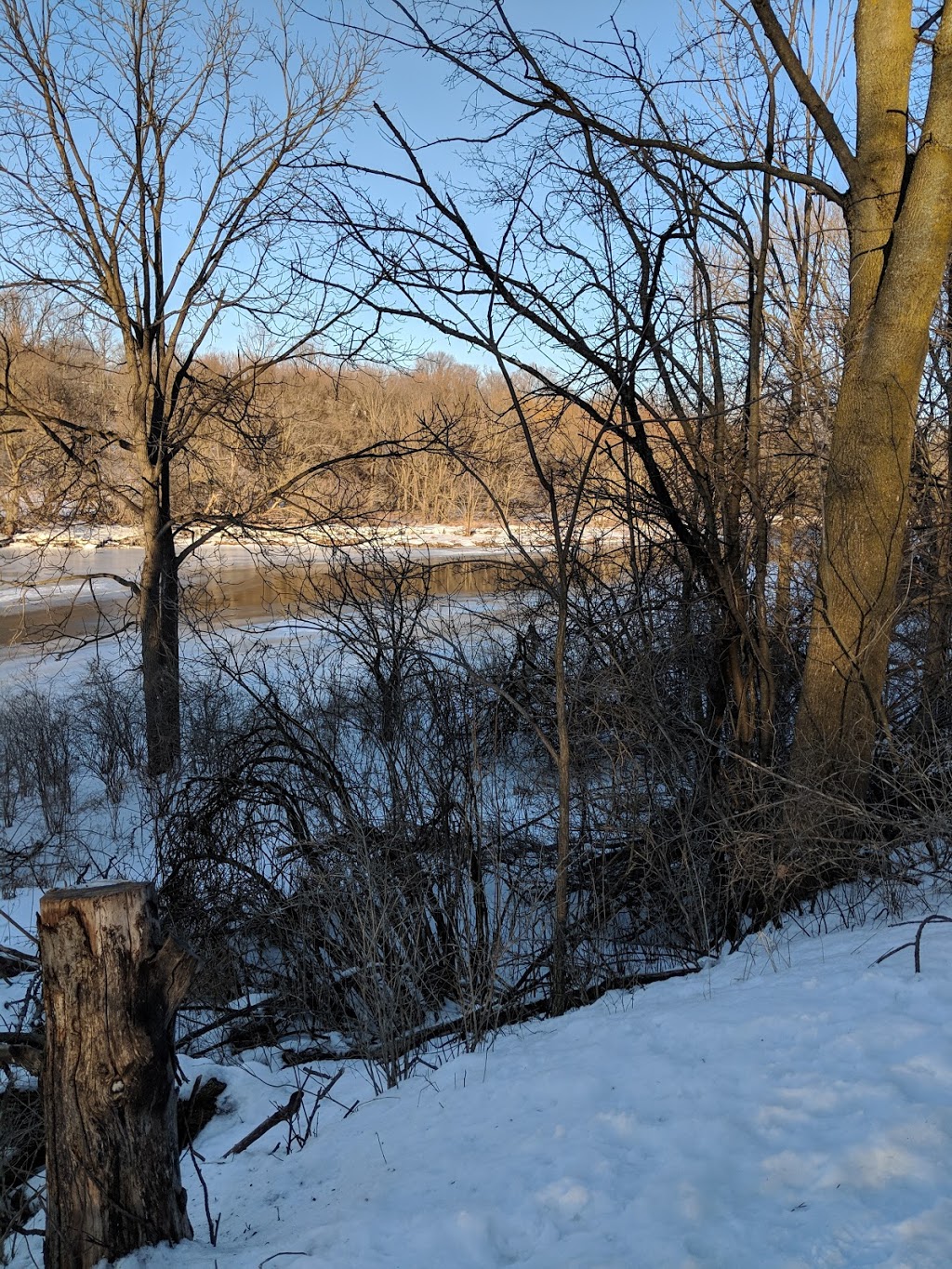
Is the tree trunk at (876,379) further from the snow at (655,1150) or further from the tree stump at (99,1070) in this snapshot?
the tree stump at (99,1070)

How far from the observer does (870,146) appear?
555 cm

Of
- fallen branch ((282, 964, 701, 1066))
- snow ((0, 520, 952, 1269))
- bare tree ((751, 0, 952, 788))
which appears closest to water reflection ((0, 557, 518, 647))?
bare tree ((751, 0, 952, 788))

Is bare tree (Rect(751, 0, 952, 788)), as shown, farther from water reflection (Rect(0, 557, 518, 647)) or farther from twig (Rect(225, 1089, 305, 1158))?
twig (Rect(225, 1089, 305, 1158))

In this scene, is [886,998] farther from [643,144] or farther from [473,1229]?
[643,144]

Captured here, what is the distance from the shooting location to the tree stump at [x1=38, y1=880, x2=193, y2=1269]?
259cm

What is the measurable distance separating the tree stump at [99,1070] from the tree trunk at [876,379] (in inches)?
164

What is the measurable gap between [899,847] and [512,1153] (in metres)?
3.42

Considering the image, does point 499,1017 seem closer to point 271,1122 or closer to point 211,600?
point 271,1122

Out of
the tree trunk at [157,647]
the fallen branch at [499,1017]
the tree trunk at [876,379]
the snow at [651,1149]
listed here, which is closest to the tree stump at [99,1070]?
the snow at [651,1149]

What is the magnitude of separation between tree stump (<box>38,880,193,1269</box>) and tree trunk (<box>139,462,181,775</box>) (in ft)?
27.2

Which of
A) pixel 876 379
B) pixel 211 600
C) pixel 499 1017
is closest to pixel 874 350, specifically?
pixel 876 379

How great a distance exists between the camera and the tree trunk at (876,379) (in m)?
5.34

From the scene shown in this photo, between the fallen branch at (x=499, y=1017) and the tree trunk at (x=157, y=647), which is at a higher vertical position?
the tree trunk at (x=157, y=647)

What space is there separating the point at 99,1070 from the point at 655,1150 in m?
1.64
